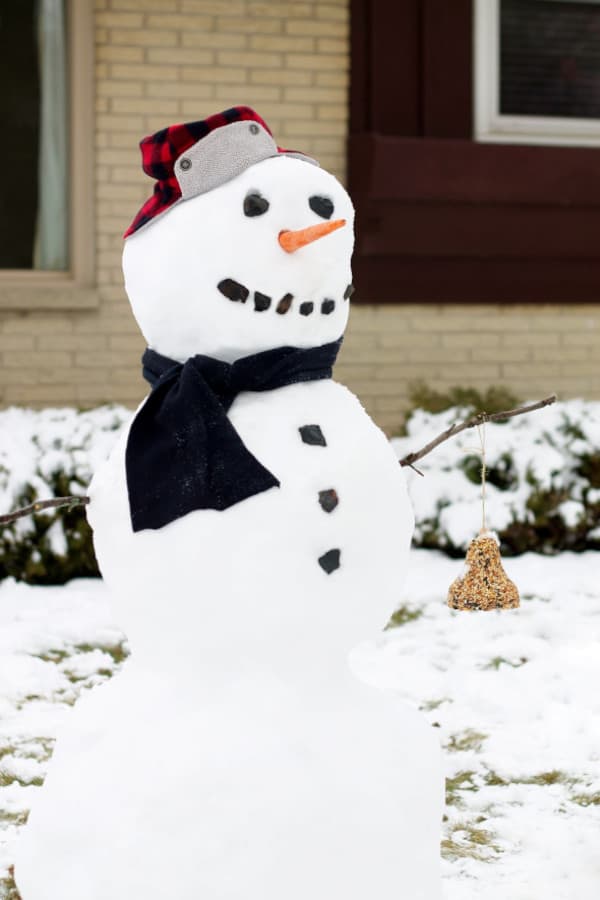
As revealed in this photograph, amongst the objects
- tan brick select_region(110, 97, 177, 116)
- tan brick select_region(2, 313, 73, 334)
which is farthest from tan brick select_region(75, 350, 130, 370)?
tan brick select_region(110, 97, 177, 116)

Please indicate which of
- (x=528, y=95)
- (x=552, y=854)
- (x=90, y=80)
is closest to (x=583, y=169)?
(x=528, y=95)

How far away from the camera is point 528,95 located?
7.29 meters

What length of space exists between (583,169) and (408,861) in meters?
5.76

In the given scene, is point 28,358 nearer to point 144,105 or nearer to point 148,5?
point 144,105

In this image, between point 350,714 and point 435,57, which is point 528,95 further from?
point 350,714

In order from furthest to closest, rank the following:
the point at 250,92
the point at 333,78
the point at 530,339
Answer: the point at 530,339
the point at 333,78
the point at 250,92

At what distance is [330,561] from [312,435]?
253mm

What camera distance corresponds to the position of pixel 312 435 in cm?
225

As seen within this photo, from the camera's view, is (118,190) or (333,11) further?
(333,11)

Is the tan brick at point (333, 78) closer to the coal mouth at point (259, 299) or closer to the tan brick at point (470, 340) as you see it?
the tan brick at point (470, 340)

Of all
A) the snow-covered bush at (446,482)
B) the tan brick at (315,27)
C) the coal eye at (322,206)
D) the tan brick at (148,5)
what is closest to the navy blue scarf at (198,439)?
the coal eye at (322,206)

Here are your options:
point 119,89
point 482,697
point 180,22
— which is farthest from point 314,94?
point 482,697

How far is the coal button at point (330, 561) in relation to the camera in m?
2.20

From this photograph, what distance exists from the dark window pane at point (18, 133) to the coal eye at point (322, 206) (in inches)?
191
